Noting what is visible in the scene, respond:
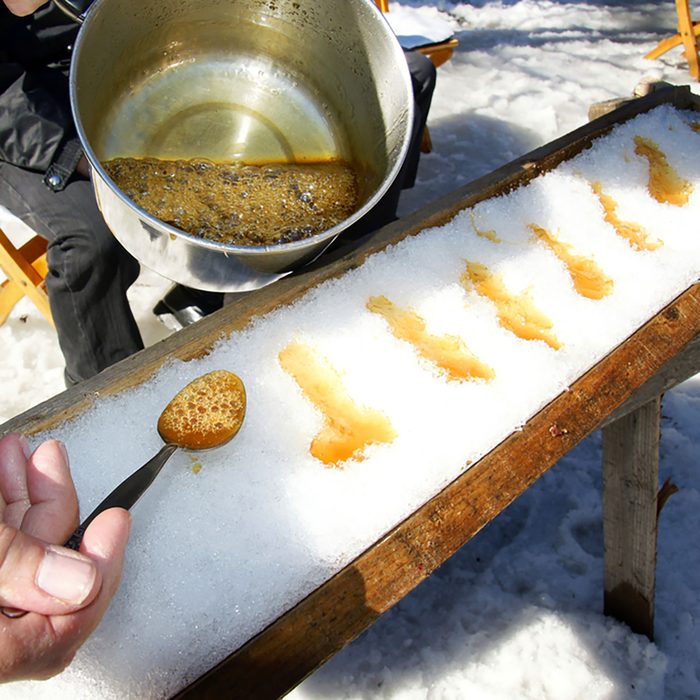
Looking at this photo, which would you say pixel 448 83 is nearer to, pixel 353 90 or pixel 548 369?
pixel 353 90

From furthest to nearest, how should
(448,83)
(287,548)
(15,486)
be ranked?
(448,83), (287,548), (15,486)

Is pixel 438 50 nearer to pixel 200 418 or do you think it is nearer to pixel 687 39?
pixel 687 39

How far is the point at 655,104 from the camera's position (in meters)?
2.00

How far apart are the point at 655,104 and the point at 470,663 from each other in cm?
178

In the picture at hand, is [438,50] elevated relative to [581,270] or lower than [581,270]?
lower

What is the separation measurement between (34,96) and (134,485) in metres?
1.39

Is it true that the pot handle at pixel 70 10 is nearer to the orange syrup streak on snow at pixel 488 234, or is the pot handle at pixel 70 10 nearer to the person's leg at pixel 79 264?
the person's leg at pixel 79 264

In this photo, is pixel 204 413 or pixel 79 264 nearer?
pixel 204 413

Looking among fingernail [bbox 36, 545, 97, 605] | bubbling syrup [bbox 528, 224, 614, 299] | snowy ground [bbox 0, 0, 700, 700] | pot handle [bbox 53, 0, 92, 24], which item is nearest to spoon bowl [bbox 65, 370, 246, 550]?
fingernail [bbox 36, 545, 97, 605]

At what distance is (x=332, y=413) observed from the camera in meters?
1.17

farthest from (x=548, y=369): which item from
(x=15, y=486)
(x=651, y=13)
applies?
(x=651, y=13)

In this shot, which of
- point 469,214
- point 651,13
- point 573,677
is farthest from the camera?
point 651,13

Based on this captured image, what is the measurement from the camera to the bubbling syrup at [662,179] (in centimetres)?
174

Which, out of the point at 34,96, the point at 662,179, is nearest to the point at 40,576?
the point at 34,96
